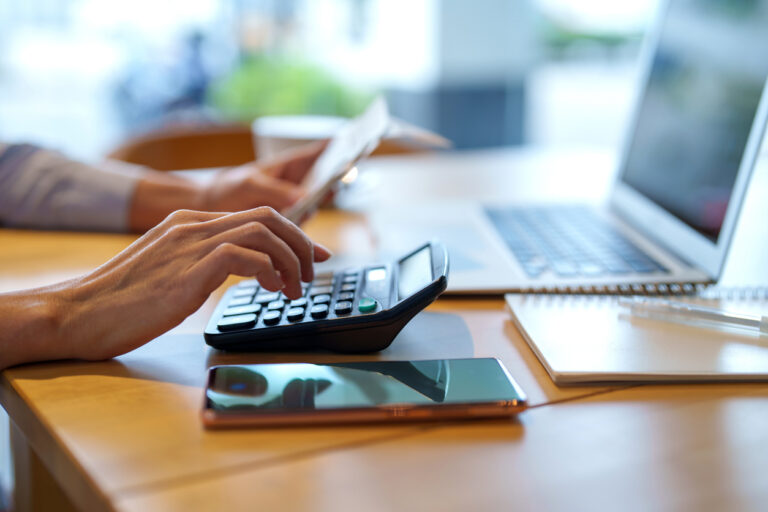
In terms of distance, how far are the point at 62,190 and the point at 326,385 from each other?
58cm

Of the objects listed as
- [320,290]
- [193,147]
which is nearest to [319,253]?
[320,290]

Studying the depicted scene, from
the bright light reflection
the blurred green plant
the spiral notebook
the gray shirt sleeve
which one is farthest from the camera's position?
the blurred green plant

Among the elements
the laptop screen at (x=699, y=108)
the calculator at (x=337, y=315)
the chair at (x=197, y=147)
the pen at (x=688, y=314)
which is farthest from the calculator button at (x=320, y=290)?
the chair at (x=197, y=147)

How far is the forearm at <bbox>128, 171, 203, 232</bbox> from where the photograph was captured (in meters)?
0.87

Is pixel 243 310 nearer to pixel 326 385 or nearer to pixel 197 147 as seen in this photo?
pixel 326 385

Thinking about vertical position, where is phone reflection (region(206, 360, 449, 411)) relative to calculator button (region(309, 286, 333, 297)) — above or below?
below

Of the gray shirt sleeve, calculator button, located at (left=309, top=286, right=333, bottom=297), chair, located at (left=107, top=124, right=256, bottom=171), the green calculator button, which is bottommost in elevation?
chair, located at (left=107, top=124, right=256, bottom=171)

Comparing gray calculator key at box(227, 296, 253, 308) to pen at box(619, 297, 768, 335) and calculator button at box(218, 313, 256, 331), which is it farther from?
pen at box(619, 297, 768, 335)

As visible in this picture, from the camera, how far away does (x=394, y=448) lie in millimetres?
397

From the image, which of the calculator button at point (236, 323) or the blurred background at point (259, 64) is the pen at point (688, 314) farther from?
the blurred background at point (259, 64)

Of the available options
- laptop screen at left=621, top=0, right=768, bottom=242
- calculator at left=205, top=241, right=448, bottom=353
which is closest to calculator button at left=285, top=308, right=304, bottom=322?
calculator at left=205, top=241, right=448, bottom=353

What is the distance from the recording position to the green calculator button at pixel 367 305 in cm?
51

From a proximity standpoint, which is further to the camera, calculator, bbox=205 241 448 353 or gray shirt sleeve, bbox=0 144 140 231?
gray shirt sleeve, bbox=0 144 140 231

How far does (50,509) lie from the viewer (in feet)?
2.36
